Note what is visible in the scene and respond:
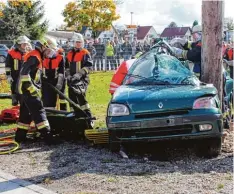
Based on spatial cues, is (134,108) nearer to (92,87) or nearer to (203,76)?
(203,76)

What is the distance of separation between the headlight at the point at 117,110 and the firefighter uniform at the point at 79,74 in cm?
217

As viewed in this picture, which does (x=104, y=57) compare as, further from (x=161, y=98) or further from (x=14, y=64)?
(x=161, y=98)

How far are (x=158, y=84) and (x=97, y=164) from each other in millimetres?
1635

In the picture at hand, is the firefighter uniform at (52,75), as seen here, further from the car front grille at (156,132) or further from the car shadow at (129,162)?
the car front grille at (156,132)

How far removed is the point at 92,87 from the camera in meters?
18.0

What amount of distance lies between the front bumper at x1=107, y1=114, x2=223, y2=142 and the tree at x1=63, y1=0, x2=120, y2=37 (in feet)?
166

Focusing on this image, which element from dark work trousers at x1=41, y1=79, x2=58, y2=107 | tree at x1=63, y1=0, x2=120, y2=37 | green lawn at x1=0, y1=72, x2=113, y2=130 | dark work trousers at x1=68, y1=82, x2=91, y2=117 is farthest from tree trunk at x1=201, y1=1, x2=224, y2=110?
tree at x1=63, y1=0, x2=120, y2=37

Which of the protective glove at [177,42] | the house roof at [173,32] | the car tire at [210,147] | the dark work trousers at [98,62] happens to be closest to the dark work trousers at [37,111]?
the car tire at [210,147]

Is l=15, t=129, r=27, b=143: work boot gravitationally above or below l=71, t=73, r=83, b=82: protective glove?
below

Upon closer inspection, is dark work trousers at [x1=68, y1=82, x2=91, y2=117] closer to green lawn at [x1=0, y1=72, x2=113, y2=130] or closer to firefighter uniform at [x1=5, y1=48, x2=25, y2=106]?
green lawn at [x1=0, y1=72, x2=113, y2=130]

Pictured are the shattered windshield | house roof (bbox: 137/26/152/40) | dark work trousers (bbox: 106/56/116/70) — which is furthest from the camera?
house roof (bbox: 137/26/152/40)

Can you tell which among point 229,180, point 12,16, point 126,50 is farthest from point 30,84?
point 12,16

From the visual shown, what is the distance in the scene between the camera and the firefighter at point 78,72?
905 centimetres

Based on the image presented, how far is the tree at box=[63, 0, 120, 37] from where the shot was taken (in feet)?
185
